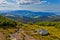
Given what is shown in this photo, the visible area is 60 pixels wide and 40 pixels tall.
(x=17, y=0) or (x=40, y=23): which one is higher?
(x=17, y=0)

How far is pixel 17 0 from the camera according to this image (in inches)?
320

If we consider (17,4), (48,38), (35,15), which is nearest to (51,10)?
(35,15)

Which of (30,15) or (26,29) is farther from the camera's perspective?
(30,15)

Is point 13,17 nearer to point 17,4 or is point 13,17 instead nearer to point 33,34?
point 17,4

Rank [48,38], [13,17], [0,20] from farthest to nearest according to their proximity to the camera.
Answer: [13,17] → [0,20] → [48,38]

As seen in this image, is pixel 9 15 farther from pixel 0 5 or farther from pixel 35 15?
pixel 35 15

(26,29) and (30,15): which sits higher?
(30,15)

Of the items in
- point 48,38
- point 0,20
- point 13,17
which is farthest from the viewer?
point 13,17

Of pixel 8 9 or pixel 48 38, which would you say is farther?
pixel 8 9

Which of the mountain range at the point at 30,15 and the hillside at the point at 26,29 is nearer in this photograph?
the hillside at the point at 26,29

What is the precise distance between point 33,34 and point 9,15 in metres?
1.86

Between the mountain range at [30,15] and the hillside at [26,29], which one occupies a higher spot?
the mountain range at [30,15]

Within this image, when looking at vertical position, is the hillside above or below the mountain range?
below

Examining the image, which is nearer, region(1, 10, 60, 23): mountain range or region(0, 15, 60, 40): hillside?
region(0, 15, 60, 40): hillside
